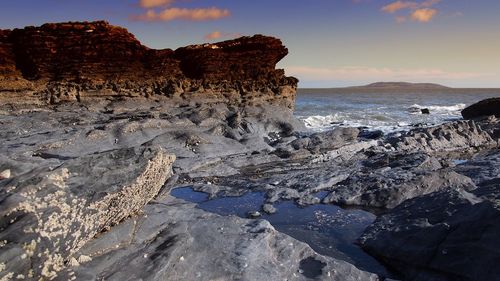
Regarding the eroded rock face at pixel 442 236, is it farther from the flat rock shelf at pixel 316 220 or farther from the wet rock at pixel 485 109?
the wet rock at pixel 485 109

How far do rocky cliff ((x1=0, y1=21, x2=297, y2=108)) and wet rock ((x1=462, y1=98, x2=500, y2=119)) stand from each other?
13070 mm

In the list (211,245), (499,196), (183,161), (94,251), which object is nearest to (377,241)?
(499,196)

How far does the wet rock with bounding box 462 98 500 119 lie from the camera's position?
24913 millimetres

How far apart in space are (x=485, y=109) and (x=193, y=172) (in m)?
22.3

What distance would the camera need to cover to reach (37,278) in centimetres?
384

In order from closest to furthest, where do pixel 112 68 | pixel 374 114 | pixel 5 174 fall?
pixel 5 174 < pixel 112 68 < pixel 374 114

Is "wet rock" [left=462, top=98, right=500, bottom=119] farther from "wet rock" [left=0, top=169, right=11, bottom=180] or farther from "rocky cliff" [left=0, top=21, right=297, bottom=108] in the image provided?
"wet rock" [left=0, top=169, right=11, bottom=180]

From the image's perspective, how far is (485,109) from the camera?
25859mm

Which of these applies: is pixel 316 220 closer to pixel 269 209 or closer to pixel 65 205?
pixel 269 209

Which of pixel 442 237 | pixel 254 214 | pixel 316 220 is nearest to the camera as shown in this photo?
pixel 442 237

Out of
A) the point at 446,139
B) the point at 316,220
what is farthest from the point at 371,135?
the point at 316,220

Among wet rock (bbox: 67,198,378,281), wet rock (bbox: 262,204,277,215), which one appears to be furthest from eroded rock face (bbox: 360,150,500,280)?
wet rock (bbox: 262,204,277,215)

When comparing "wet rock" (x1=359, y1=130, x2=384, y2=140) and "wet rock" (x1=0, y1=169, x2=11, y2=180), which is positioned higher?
"wet rock" (x1=0, y1=169, x2=11, y2=180)

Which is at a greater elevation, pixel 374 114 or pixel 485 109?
pixel 485 109
